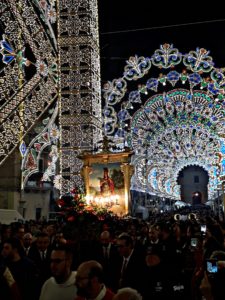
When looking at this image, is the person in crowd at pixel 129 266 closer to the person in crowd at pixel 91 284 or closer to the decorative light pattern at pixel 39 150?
the person in crowd at pixel 91 284

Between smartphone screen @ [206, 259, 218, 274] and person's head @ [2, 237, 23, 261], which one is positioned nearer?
smartphone screen @ [206, 259, 218, 274]

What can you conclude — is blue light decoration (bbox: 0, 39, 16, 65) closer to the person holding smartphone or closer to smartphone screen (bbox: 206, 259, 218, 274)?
smartphone screen (bbox: 206, 259, 218, 274)

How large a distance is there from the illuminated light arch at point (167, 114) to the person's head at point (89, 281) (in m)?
24.7

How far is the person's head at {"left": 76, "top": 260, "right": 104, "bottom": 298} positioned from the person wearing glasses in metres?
0.65

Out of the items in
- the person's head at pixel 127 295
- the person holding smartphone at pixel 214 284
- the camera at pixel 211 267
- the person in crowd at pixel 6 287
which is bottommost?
the person in crowd at pixel 6 287

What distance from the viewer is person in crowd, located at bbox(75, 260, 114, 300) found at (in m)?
3.38

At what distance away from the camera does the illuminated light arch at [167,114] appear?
3030cm

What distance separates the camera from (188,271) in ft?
26.0

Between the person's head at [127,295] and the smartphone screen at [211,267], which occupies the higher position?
the smartphone screen at [211,267]

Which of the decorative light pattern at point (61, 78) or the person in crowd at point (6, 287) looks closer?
the person in crowd at point (6, 287)

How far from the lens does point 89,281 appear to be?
3398mm

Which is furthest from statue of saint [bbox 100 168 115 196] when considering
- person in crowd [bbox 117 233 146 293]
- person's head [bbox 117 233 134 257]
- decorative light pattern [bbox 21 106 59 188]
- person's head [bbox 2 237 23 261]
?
person's head [bbox 2 237 23 261]

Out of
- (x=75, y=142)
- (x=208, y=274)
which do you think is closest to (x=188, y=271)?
(x=208, y=274)

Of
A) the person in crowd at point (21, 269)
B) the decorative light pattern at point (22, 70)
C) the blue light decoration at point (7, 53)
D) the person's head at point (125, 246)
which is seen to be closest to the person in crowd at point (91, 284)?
the person in crowd at point (21, 269)
